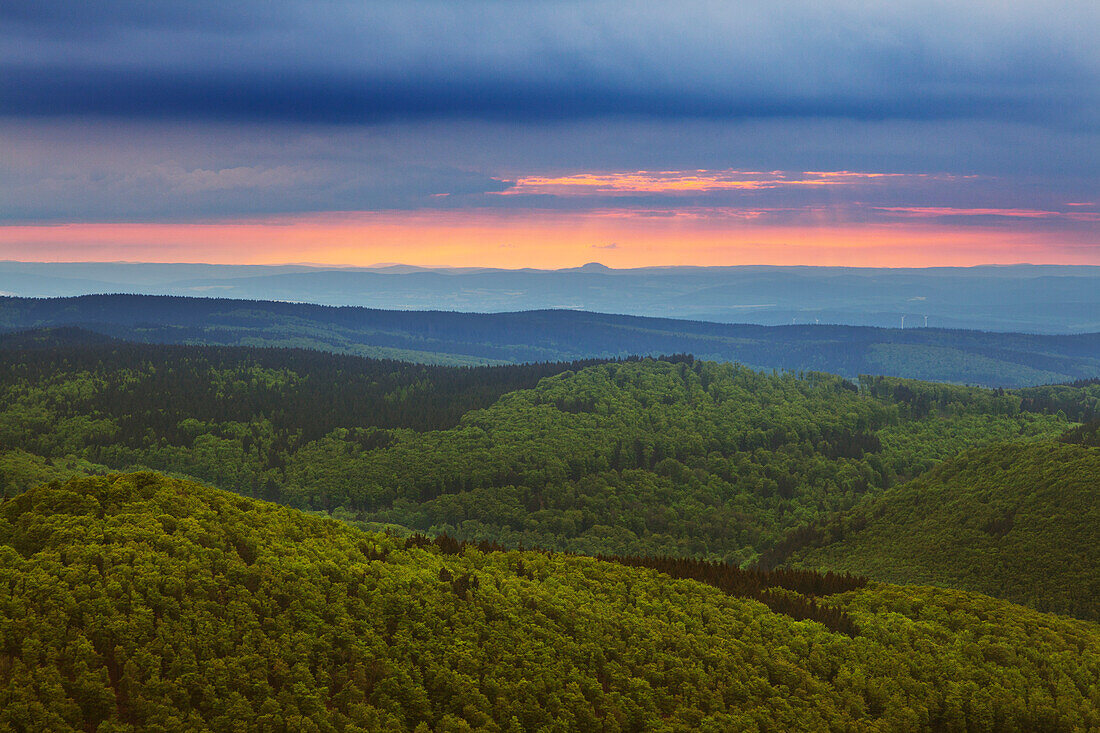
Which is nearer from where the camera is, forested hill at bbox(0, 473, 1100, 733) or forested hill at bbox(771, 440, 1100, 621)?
forested hill at bbox(0, 473, 1100, 733)

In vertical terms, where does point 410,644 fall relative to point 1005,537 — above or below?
above

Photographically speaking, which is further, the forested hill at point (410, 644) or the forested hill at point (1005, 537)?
the forested hill at point (1005, 537)

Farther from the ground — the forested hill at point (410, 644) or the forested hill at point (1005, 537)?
the forested hill at point (410, 644)

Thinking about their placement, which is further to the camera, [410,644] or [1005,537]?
[1005,537]

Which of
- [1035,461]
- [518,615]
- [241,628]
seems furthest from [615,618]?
[1035,461]

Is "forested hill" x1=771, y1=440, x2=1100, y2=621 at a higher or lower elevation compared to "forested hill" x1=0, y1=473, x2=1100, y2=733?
lower
